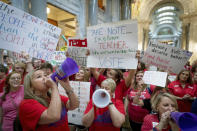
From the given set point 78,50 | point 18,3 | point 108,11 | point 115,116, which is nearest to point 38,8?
point 18,3

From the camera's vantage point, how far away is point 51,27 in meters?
2.15

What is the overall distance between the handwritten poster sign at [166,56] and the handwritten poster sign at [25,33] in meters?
2.09

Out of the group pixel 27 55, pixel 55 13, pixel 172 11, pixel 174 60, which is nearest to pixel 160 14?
pixel 172 11

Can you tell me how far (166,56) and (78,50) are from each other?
6.44 ft

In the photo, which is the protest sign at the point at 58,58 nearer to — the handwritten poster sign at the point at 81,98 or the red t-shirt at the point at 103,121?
the handwritten poster sign at the point at 81,98

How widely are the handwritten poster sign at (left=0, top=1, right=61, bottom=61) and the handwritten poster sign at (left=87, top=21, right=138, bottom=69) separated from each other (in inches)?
28.2

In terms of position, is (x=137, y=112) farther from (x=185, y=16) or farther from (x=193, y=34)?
(x=185, y=16)

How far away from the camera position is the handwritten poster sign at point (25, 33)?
5.67 feet

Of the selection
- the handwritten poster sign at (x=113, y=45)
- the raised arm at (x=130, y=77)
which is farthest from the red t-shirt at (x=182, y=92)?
the handwritten poster sign at (x=113, y=45)

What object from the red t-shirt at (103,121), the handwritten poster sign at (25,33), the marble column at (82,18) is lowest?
the red t-shirt at (103,121)

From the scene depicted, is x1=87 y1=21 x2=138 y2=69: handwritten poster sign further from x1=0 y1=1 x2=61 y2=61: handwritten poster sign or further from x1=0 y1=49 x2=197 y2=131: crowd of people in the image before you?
x1=0 y1=1 x2=61 y2=61: handwritten poster sign

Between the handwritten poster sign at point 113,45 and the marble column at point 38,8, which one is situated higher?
the marble column at point 38,8

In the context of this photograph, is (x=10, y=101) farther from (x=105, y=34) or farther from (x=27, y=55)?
(x=105, y=34)

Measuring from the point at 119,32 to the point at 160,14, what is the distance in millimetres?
35303
